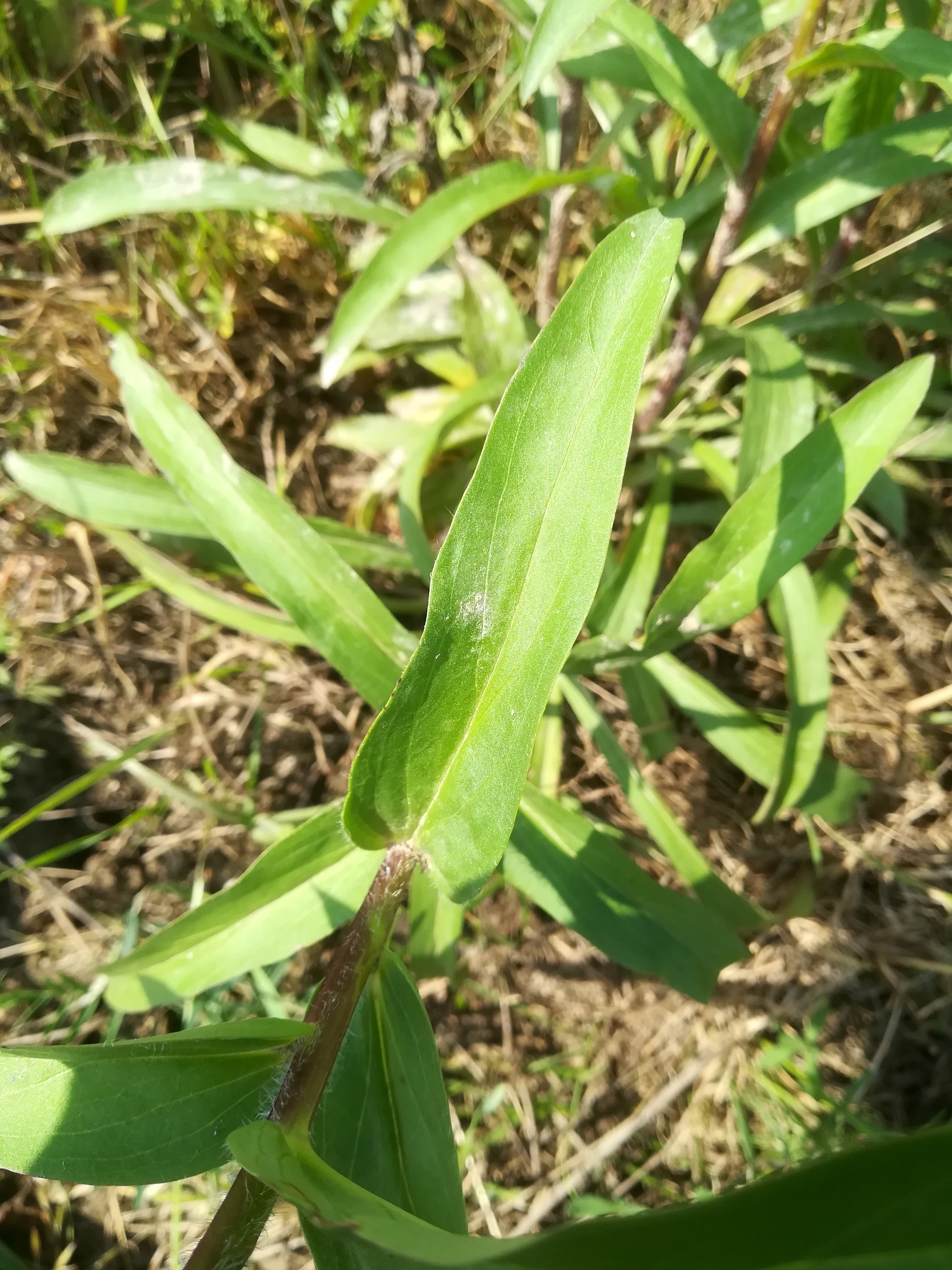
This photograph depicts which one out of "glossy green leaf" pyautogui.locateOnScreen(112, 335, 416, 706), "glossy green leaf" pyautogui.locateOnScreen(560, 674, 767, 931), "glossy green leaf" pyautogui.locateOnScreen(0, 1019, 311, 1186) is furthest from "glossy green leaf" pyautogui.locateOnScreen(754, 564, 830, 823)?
"glossy green leaf" pyautogui.locateOnScreen(0, 1019, 311, 1186)

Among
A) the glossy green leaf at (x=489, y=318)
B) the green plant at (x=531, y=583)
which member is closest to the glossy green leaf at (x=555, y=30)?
the green plant at (x=531, y=583)

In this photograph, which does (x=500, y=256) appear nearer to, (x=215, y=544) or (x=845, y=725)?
(x=215, y=544)

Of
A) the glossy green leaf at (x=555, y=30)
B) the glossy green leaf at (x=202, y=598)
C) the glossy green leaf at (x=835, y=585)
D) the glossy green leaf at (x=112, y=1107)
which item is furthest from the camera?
the glossy green leaf at (x=835, y=585)

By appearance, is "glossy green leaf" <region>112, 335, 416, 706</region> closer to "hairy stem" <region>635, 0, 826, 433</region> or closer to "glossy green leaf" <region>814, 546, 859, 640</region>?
"hairy stem" <region>635, 0, 826, 433</region>

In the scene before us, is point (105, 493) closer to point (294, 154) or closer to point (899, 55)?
point (294, 154)

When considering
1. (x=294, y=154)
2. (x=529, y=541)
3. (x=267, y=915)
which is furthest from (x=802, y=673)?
(x=294, y=154)

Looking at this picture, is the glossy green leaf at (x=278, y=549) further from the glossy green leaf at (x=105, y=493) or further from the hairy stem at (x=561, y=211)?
the hairy stem at (x=561, y=211)
